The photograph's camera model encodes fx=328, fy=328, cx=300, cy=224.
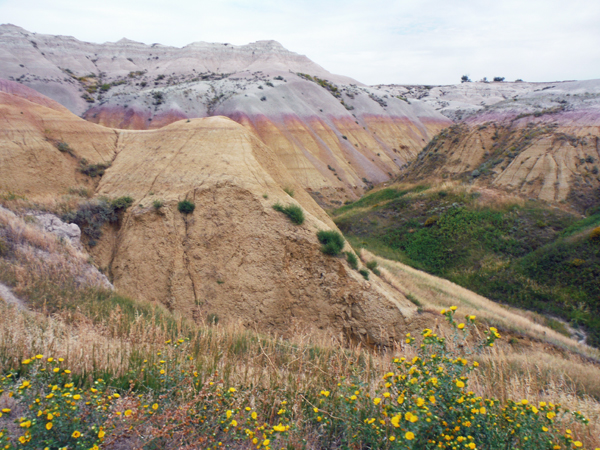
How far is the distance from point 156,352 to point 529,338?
564 inches

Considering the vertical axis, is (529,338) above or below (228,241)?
below

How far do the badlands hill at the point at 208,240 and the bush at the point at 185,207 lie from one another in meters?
0.15

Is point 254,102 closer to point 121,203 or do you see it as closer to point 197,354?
point 121,203

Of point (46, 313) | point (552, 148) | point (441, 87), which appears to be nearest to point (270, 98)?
point (552, 148)

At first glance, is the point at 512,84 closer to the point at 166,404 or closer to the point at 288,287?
the point at 288,287

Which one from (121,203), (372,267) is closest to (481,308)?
(372,267)

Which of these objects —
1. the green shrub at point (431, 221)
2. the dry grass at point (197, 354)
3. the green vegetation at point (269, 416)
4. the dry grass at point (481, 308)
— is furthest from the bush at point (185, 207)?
the green shrub at point (431, 221)

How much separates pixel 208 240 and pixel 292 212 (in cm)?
318

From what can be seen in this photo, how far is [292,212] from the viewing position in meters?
12.1

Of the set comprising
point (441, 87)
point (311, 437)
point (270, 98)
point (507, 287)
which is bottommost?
point (507, 287)

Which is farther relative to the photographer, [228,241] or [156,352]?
[228,241]

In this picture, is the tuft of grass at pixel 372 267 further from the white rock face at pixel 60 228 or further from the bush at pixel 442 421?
the white rock face at pixel 60 228

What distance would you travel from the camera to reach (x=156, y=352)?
4.44m

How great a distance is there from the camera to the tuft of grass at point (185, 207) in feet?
39.8
